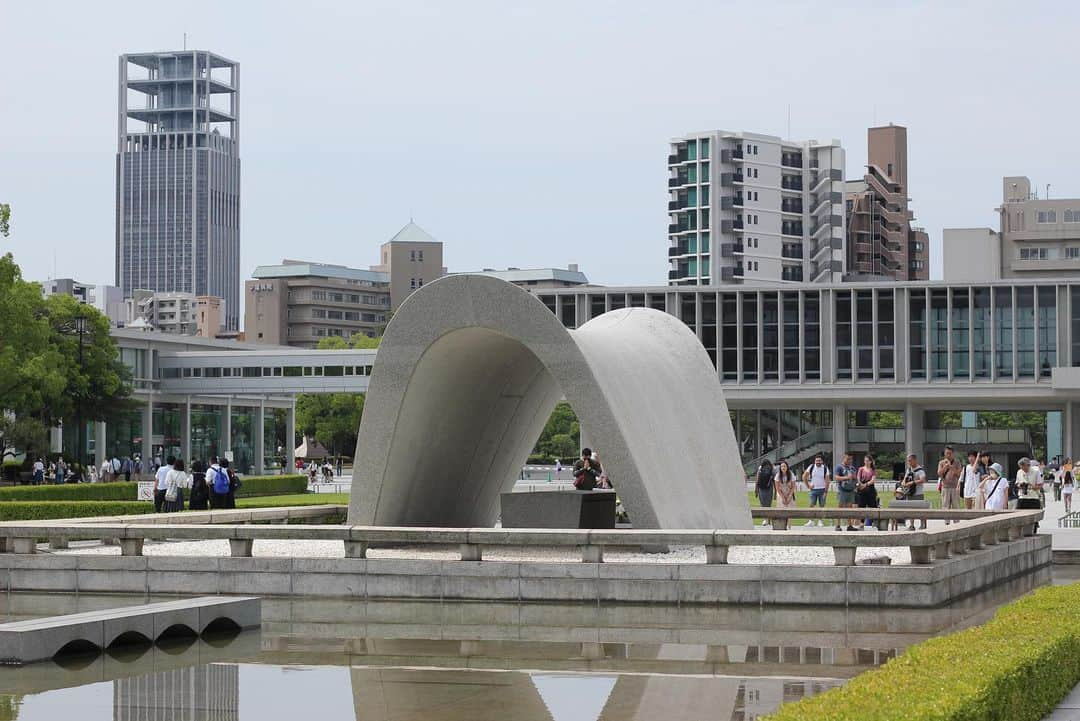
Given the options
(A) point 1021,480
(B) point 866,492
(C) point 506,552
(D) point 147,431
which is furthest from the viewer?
(D) point 147,431

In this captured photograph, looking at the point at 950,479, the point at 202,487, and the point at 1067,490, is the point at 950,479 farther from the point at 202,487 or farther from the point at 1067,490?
the point at 1067,490

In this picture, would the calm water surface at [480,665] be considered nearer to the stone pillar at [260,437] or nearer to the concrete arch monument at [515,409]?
the concrete arch monument at [515,409]

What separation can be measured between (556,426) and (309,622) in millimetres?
86811

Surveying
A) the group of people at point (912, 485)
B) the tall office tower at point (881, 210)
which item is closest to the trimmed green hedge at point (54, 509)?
the group of people at point (912, 485)

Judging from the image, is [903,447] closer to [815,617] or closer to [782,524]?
[782,524]

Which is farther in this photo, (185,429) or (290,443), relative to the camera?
(290,443)

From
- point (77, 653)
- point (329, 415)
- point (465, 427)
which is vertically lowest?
point (77, 653)

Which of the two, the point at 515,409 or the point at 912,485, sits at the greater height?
the point at 515,409

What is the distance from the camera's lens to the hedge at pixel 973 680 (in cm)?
830

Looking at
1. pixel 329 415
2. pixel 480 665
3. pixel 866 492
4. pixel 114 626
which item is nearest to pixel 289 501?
pixel 866 492

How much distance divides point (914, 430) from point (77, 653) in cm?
6745

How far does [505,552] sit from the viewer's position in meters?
22.8

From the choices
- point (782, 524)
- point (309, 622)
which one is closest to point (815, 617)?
point (309, 622)

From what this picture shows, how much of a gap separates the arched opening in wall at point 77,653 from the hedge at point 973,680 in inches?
282
